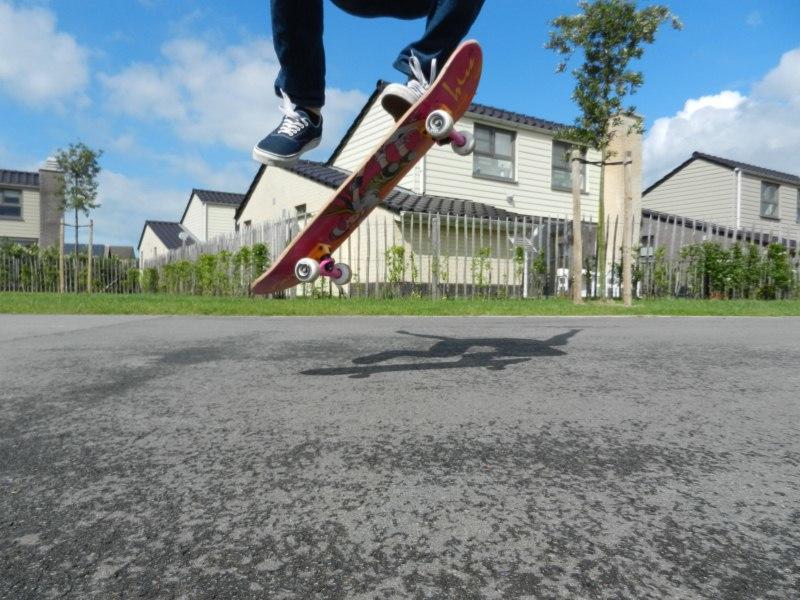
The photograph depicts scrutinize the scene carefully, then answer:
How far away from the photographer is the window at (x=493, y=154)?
1591 cm

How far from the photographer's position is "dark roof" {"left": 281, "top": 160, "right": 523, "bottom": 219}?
12875 millimetres

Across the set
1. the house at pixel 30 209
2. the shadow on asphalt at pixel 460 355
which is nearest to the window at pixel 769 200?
the shadow on asphalt at pixel 460 355

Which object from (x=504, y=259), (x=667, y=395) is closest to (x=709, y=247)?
(x=504, y=259)

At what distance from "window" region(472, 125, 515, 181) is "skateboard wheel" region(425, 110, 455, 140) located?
13604mm

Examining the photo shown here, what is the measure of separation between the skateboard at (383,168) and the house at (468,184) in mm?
9299

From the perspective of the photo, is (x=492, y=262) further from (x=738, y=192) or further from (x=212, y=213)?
(x=212, y=213)

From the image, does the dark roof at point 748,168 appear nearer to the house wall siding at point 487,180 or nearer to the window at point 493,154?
the house wall siding at point 487,180

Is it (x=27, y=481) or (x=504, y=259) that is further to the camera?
(x=504, y=259)

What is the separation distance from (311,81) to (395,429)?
6.77ft

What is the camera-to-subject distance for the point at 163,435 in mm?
1532

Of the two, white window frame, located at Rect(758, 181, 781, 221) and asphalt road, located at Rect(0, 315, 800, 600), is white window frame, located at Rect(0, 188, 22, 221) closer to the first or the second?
asphalt road, located at Rect(0, 315, 800, 600)

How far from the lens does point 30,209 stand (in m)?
31.2

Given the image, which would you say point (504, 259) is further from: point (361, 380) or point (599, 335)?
point (361, 380)

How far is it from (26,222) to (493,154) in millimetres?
28746
